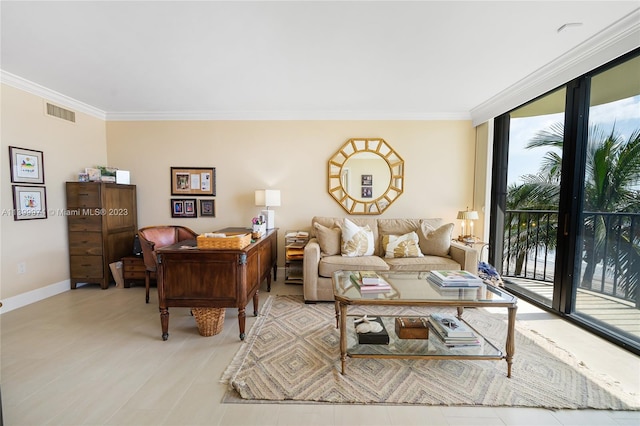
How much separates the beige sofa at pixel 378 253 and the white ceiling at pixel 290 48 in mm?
1644

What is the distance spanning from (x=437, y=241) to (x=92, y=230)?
444cm

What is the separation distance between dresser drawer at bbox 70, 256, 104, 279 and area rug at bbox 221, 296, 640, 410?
2587 millimetres

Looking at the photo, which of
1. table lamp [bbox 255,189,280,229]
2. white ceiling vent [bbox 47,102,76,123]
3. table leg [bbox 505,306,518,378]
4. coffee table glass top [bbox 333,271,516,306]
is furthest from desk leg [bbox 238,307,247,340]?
white ceiling vent [bbox 47,102,76,123]

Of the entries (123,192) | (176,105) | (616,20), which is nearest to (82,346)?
(123,192)

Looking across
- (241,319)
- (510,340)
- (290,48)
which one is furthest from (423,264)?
(290,48)

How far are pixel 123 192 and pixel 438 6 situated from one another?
4192 mm

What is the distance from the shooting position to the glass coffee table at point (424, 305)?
168cm

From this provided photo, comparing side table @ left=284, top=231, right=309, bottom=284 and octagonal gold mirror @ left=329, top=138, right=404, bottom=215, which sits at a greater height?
octagonal gold mirror @ left=329, top=138, right=404, bottom=215

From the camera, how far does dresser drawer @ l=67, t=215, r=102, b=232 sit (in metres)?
3.27

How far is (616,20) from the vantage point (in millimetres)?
1866

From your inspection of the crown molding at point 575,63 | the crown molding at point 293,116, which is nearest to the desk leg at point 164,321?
the crown molding at point 293,116

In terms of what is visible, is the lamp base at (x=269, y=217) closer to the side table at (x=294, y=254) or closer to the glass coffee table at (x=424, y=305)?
the side table at (x=294, y=254)

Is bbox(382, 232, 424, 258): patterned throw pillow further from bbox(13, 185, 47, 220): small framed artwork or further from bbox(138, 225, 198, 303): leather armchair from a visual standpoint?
bbox(13, 185, 47, 220): small framed artwork

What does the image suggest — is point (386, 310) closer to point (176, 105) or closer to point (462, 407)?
point (462, 407)
